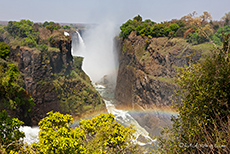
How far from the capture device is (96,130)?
25.8ft

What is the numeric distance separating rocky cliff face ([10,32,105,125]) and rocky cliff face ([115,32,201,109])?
8093 mm

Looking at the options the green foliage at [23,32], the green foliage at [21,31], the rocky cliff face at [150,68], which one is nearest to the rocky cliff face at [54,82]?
the green foliage at [23,32]

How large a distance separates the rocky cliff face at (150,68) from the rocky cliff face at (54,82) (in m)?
8.09

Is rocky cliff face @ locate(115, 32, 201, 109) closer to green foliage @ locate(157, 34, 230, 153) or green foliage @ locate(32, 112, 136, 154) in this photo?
green foliage @ locate(157, 34, 230, 153)

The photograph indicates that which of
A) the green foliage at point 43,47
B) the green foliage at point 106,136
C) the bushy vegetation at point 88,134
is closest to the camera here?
the bushy vegetation at point 88,134

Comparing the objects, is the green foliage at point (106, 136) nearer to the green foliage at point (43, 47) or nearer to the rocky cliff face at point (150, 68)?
the rocky cliff face at point (150, 68)

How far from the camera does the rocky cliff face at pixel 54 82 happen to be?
103ft

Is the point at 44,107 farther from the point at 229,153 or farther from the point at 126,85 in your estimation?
the point at 229,153

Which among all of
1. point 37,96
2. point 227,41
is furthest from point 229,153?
point 37,96

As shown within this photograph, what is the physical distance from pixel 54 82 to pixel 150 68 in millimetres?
19513

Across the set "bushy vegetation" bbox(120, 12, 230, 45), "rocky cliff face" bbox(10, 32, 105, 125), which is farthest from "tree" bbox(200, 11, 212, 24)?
"rocky cliff face" bbox(10, 32, 105, 125)

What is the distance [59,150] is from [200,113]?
5.31 meters

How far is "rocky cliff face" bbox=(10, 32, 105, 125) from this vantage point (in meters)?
31.4

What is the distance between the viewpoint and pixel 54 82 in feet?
115
